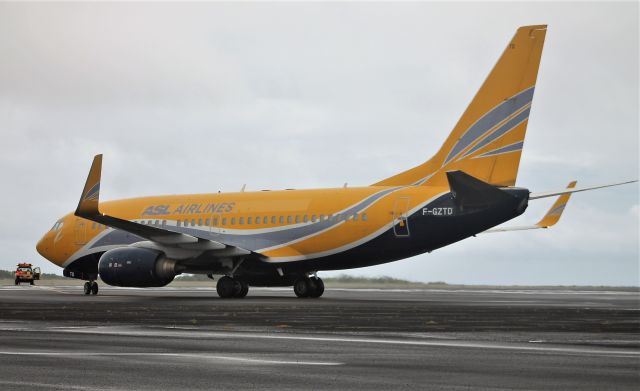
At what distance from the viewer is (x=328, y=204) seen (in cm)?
3734

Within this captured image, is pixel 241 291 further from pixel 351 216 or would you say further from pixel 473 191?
pixel 473 191

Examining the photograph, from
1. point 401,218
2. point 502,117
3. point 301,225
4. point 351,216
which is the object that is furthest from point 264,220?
point 502,117

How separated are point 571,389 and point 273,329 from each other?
9370 mm

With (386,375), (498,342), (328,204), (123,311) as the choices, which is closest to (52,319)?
(123,311)

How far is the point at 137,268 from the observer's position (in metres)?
37.3

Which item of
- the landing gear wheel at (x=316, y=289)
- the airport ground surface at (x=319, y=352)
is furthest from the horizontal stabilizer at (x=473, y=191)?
the airport ground surface at (x=319, y=352)

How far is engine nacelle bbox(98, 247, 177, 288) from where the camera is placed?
→ 3725 cm

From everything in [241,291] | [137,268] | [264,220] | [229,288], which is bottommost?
[241,291]

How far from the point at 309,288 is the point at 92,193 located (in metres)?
8.92

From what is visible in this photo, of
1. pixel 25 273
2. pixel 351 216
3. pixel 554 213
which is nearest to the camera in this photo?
pixel 351 216

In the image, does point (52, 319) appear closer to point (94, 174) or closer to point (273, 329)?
point (273, 329)

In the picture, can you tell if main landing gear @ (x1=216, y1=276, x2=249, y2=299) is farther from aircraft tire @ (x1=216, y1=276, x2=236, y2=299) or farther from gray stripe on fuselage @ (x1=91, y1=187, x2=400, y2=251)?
gray stripe on fuselage @ (x1=91, y1=187, x2=400, y2=251)

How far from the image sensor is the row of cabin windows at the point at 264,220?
36562 mm

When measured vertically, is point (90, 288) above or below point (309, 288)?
above
